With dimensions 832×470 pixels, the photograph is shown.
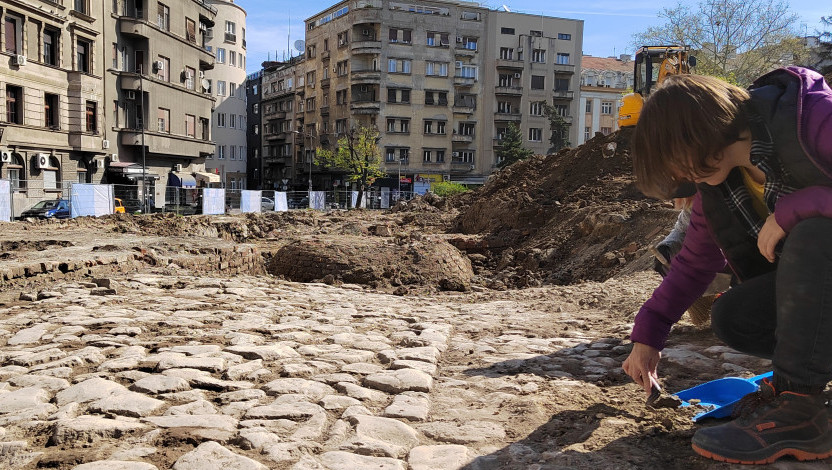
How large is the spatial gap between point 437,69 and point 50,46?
1420 inches

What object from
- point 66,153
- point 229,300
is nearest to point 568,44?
point 66,153

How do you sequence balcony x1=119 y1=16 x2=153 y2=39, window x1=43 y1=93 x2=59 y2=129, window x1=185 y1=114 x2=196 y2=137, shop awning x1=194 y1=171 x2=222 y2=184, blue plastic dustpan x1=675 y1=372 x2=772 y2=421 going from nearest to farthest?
blue plastic dustpan x1=675 y1=372 x2=772 y2=421, window x1=43 y1=93 x2=59 y2=129, balcony x1=119 y1=16 x2=153 y2=39, window x1=185 y1=114 x2=196 y2=137, shop awning x1=194 y1=171 x2=222 y2=184

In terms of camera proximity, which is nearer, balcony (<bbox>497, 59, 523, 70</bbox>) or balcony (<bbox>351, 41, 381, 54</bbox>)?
balcony (<bbox>351, 41, 381, 54</bbox>)

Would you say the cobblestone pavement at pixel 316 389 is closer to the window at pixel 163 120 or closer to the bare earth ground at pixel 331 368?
the bare earth ground at pixel 331 368

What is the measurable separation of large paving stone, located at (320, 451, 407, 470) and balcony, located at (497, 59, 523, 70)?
206 ft

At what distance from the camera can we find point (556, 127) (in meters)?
62.5

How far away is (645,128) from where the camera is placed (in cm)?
214

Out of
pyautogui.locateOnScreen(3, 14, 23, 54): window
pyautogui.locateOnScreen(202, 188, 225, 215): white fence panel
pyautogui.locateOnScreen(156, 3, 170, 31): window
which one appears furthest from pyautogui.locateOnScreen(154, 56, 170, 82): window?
pyautogui.locateOnScreen(202, 188, 225, 215): white fence panel

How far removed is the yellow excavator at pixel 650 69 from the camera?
18.0 metres

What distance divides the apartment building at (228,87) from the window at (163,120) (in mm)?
21129

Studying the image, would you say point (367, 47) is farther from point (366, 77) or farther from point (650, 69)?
point (650, 69)

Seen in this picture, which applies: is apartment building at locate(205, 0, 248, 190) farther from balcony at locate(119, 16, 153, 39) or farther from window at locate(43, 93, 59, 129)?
window at locate(43, 93, 59, 129)

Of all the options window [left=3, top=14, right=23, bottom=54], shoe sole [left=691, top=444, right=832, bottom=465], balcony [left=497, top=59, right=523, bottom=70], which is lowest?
shoe sole [left=691, top=444, right=832, bottom=465]

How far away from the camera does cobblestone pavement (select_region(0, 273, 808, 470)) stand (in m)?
2.54
